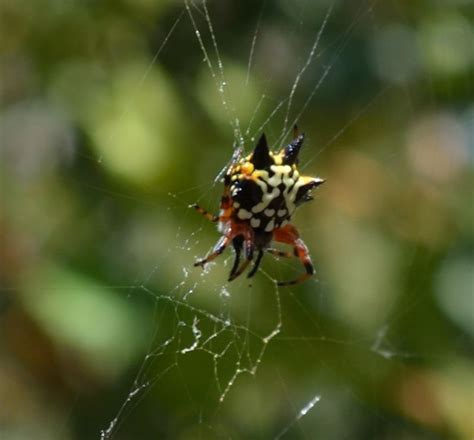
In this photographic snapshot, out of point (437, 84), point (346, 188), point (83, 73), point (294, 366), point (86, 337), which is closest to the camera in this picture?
point (86, 337)

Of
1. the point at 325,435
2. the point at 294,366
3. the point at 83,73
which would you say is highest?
the point at 83,73

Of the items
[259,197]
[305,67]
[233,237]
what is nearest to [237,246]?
[233,237]

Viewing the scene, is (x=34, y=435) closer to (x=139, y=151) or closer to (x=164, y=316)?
(x=164, y=316)

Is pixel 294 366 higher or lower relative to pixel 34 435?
higher

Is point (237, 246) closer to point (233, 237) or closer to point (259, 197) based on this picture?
point (233, 237)

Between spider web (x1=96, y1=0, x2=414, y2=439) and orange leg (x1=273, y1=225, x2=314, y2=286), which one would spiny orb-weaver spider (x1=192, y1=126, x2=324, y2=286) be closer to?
orange leg (x1=273, y1=225, x2=314, y2=286)

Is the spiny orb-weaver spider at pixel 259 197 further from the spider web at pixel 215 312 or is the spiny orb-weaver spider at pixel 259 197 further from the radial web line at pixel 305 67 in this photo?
the radial web line at pixel 305 67

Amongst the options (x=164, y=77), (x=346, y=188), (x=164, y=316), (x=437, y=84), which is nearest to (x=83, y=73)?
(x=164, y=77)
